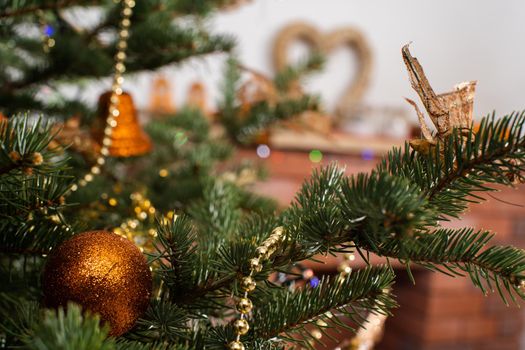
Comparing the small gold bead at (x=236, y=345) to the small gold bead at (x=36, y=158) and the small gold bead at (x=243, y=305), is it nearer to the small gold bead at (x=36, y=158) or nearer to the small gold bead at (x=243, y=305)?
the small gold bead at (x=243, y=305)

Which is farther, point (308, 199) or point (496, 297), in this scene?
point (496, 297)

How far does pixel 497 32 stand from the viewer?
7.61ft

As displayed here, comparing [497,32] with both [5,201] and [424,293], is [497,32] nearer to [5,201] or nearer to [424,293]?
[424,293]

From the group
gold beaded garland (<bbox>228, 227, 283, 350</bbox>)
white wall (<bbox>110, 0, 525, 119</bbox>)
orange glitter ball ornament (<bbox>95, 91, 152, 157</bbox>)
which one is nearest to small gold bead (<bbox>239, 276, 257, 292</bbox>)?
gold beaded garland (<bbox>228, 227, 283, 350</bbox>)

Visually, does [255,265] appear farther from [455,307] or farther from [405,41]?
[405,41]

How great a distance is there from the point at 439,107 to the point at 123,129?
0.36 metres

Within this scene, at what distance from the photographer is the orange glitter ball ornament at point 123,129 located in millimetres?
548

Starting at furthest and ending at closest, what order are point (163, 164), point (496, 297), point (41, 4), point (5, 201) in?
point (496, 297) → point (163, 164) → point (41, 4) → point (5, 201)

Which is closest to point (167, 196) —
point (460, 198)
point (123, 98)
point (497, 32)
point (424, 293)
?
point (123, 98)

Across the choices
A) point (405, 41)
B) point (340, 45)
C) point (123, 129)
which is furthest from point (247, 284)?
point (405, 41)

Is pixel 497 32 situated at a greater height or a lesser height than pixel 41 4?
greater

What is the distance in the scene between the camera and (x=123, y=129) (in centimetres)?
55

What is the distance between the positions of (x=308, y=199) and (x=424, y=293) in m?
1.52

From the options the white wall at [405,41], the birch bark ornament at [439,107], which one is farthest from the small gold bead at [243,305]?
the white wall at [405,41]
